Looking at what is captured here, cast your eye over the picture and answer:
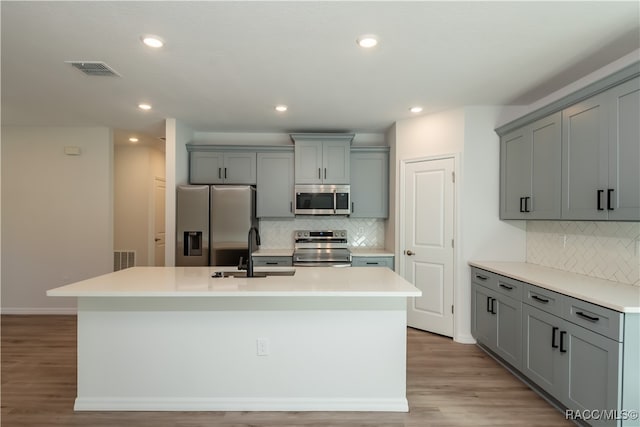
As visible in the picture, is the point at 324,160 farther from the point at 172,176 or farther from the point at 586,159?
the point at 586,159

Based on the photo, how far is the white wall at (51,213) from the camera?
4711mm

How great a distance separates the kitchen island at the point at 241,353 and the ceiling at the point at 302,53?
1.62m

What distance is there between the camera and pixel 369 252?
4516 mm

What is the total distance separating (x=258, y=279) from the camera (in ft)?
8.34

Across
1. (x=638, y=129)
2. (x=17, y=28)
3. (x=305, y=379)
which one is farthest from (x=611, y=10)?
(x=17, y=28)

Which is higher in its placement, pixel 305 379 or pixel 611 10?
pixel 611 10

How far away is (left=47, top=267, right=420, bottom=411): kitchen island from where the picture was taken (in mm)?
2404

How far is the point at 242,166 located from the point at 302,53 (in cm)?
238

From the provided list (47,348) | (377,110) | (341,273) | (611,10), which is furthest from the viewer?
(377,110)

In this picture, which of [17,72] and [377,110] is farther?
[377,110]

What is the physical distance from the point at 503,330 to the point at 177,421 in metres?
2.66

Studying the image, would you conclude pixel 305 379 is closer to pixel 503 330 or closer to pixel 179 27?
pixel 503 330

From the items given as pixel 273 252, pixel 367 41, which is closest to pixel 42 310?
pixel 273 252

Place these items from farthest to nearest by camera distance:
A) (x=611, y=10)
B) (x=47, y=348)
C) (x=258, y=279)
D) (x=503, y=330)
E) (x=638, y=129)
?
(x=47, y=348) → (x=503, y=330) → (x=258, y=279) → (x=638, y=129) → (x=611, y=10)
